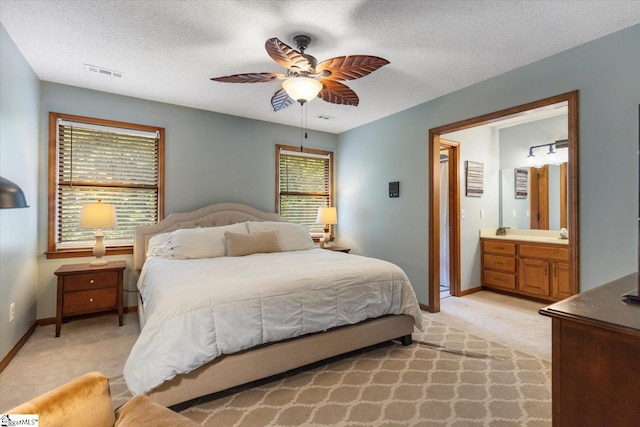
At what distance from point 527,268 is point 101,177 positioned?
5559 millimetres

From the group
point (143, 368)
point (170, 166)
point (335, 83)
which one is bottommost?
point (143, 368)

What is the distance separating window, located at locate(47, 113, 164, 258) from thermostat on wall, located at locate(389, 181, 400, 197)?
3.02m

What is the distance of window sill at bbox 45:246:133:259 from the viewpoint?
3.30 meters

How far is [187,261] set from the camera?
2984 mm

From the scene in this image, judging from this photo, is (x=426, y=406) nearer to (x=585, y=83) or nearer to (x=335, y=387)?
(x=335, y=387)

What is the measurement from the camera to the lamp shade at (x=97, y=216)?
310 centimetres

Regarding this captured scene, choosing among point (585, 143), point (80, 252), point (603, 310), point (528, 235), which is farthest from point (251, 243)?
point (528, 235)

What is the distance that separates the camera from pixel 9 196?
36.0 inches

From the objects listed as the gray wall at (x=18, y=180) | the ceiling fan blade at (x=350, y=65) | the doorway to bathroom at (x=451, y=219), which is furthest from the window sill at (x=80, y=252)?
the doorway to bathroom at (x=451, y=219)

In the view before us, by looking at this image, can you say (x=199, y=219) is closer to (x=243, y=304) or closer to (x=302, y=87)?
(x=243, y=304)

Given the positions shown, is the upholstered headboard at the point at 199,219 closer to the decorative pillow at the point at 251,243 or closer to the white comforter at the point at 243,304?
the decorative pillow at the point at 251,243

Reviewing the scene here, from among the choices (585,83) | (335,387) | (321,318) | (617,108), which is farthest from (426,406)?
(585,83)

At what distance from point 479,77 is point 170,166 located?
3.71 metres

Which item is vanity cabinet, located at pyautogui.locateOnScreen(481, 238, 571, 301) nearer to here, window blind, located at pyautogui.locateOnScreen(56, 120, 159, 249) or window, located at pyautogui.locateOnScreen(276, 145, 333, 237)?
window, located at pyautogui.locateOnScreen(276, 145, 333, 237)
